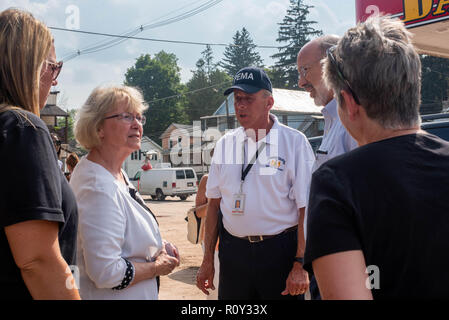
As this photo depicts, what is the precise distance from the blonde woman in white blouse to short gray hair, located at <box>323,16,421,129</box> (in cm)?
135

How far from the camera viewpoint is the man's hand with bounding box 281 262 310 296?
9.48 feet

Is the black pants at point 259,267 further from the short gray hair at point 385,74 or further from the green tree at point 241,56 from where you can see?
the green tree at point 241,56

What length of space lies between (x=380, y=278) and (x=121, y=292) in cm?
144

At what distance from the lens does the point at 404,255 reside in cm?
121

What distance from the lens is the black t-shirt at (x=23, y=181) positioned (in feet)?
4.48

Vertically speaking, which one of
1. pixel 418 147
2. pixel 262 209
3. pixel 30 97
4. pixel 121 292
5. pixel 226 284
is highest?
pixel 30 97

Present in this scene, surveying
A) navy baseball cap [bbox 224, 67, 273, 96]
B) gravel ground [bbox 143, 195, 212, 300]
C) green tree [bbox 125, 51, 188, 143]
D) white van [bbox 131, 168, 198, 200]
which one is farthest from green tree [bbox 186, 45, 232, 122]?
navy baseball cap [bbox 224, 67, 273, 96]

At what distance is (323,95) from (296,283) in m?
1.30

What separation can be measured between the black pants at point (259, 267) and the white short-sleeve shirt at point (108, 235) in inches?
33.8

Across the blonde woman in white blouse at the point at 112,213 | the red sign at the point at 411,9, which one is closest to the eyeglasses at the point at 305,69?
the blonde woman in white blouse at the point at 112,213

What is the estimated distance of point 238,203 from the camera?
3137mm
